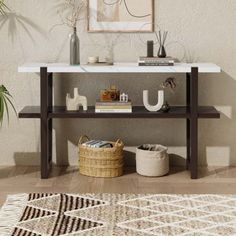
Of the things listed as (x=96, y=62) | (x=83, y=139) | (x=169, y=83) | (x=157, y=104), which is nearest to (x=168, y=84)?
(x=169, y=83)

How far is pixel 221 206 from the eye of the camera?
392cm

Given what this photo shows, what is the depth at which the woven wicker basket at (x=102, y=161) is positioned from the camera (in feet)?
15.3

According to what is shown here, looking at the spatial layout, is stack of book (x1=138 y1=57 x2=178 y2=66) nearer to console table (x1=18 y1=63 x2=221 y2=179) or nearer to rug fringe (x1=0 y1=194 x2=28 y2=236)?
console table (x1=18 y1=63 x2=221 y2=179)

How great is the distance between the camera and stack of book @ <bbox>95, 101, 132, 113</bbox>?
459 cm

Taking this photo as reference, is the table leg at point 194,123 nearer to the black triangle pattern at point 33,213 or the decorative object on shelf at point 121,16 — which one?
the decorative object on shelf at point 121,16

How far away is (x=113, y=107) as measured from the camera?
4590 millimetres

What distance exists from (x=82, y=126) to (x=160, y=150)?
63 cm

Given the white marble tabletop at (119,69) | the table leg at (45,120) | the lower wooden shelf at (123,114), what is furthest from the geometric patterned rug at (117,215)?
the white marble tabletop at (119,69)

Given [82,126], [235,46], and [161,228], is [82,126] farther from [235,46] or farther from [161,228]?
[161,228]

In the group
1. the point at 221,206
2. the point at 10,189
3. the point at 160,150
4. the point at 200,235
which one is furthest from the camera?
the point at 160,150

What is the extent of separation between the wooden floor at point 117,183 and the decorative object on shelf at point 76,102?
48 centimetres

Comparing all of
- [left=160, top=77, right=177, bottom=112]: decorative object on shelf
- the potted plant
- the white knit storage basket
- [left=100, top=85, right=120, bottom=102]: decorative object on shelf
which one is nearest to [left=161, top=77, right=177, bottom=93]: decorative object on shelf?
[left=160, top=77, right=177, bottom=112]: decorative object on shelf

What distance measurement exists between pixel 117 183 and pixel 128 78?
842mm

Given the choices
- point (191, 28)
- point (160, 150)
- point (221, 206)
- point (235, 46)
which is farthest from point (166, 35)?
point (221, 206)
